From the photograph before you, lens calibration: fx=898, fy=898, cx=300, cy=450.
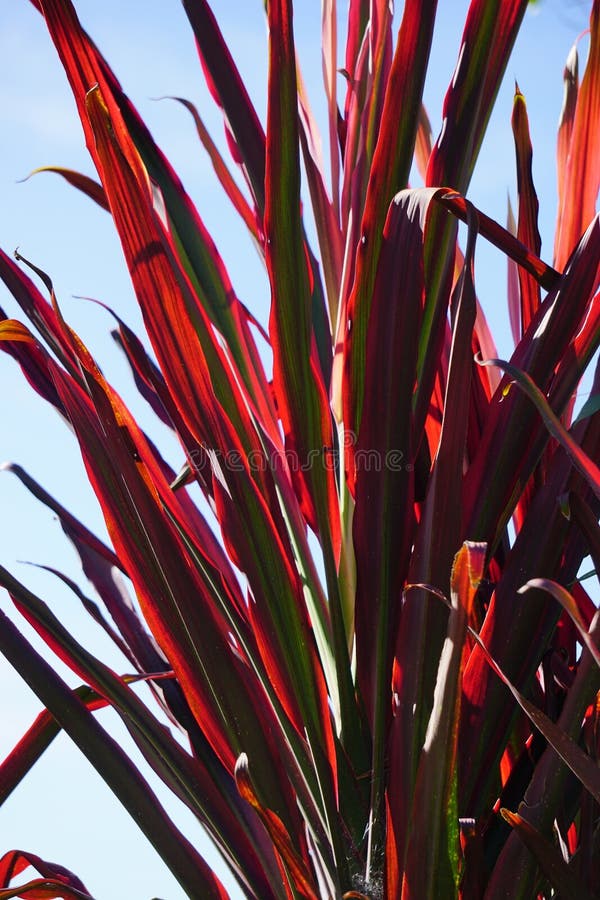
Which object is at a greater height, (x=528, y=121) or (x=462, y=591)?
(x=528, y=121)

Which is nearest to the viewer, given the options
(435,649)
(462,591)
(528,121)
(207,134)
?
(462,591)

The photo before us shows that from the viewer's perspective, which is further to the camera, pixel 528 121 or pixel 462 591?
pixel 528 121

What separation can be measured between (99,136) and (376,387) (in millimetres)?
236

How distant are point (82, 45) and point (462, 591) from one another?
1.50 ft

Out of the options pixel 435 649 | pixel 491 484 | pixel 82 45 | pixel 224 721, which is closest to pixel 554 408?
pixel 491 484

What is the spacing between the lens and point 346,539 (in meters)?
0.64

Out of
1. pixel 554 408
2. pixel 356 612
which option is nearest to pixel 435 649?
pixel 356 612

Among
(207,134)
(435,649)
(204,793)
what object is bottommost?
(204,793)

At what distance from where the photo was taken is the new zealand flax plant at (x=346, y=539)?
53 centimetres

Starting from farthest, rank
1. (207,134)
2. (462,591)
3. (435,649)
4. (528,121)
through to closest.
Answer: (207,134) → (528,121) → (435,649) → (462,591)

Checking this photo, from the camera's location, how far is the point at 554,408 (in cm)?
59

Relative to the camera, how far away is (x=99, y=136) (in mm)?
568

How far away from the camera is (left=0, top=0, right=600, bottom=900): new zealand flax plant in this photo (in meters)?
0.53

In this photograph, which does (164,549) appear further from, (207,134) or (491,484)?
(207,134)
